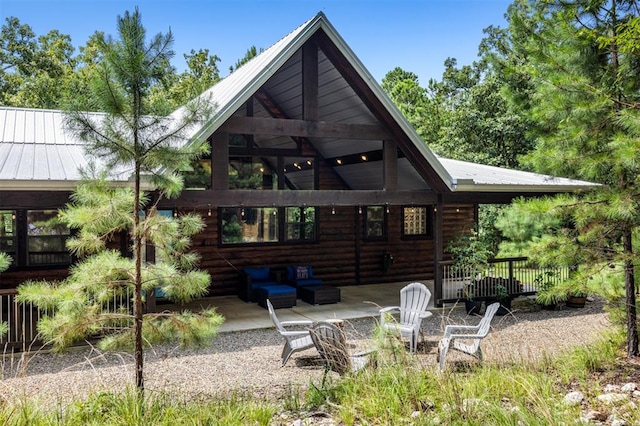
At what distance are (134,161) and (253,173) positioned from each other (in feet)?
23.4

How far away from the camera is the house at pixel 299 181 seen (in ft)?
28.1

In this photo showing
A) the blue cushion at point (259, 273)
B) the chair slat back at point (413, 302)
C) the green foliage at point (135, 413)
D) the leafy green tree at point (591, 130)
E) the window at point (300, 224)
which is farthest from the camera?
the window at point (300, 224)

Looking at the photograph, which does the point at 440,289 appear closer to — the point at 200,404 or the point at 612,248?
the point at 612,248

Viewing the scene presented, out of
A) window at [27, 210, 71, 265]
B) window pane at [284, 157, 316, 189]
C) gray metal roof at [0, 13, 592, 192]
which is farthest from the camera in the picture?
window pane at [284, 157, 316, 189]

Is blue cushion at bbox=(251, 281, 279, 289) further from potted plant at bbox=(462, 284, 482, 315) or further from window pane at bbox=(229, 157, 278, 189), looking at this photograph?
potted plant at bbox=(462, 284, 482, 315)

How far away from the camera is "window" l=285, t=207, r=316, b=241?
43.0 feet

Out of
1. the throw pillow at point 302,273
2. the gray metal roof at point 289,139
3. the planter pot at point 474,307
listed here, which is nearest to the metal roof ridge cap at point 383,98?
the gray metal roof at point 289,139

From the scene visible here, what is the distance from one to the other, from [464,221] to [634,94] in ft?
29.4

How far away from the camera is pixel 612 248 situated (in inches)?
259

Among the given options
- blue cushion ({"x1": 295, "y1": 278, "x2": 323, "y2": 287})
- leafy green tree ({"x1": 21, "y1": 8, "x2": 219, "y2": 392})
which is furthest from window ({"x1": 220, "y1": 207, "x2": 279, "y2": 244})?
leafy green tree ({"x1": 21, "y1": 8, "x2": 219, "y2": 392})

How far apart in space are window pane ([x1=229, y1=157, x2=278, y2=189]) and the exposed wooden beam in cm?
279

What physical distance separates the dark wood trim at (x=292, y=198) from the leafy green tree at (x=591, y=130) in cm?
370

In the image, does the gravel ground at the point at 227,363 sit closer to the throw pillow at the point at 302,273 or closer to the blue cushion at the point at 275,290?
the blue cushion at the point at 275,290

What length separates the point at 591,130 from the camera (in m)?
6.28
